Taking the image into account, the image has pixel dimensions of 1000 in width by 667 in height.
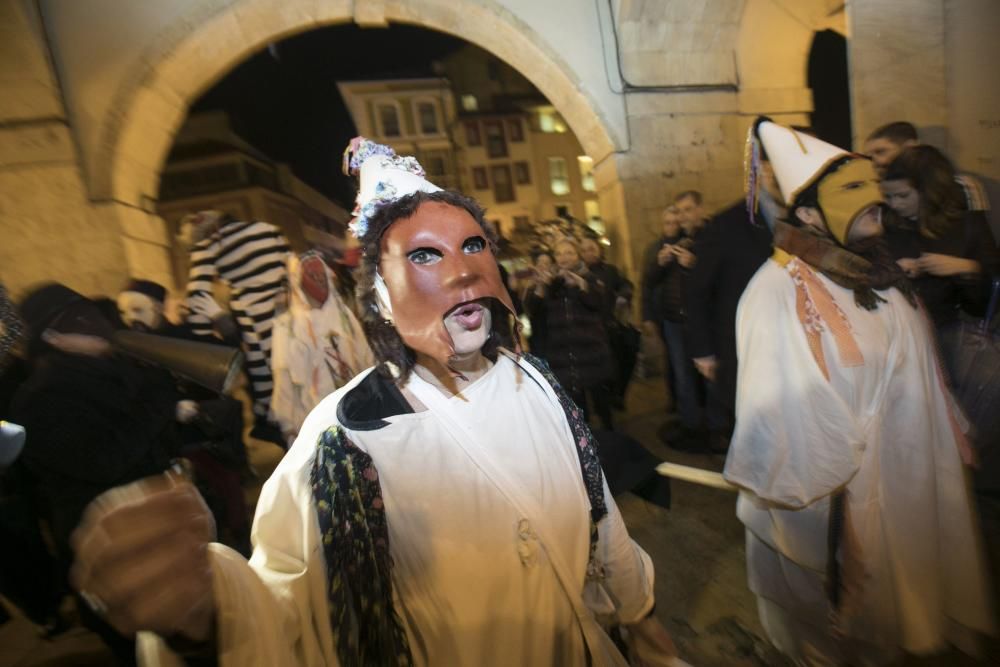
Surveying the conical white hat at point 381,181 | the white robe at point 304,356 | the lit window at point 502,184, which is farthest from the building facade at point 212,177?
the conical white hat at point 381,181

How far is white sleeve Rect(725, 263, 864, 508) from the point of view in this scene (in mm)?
1836

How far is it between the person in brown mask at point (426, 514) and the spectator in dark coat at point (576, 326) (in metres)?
2.63

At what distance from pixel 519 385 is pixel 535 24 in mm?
5943

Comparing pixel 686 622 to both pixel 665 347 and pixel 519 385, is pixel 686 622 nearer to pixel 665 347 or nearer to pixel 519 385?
pixel 519 385

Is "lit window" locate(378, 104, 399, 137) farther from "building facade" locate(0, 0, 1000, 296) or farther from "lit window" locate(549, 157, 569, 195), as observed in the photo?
"building facade" locate(0, 0, 1000, 296)

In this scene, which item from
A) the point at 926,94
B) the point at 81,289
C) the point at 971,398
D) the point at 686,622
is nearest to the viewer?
the point at 686,622

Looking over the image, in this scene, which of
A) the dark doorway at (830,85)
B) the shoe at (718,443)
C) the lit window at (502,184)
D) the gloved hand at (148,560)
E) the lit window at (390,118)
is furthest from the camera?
the lit window at (502,184)

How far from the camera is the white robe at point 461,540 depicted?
3.51 ft

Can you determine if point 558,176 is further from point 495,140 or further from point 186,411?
point 186,411

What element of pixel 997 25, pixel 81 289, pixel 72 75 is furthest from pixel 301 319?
pixel 997 25

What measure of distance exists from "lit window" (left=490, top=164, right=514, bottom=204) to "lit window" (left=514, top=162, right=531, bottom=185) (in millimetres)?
536

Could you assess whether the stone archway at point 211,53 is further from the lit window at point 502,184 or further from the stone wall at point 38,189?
the lit window at point 502,184

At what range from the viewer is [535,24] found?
5.73m

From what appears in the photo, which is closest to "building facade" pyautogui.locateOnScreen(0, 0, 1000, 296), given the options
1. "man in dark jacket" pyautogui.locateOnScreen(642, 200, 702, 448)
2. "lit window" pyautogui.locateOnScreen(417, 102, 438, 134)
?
"man in dark jacket" pyautogui.locateOnScreen(642, 200, 702, 448)
